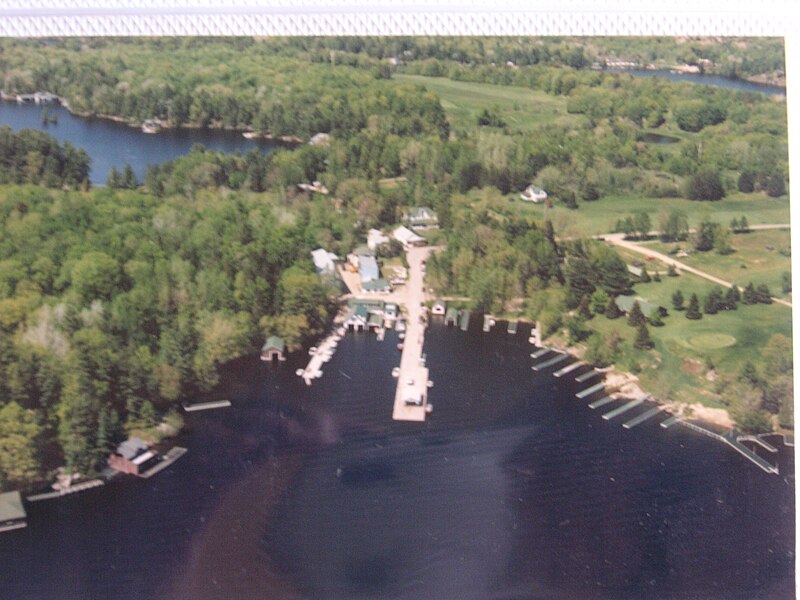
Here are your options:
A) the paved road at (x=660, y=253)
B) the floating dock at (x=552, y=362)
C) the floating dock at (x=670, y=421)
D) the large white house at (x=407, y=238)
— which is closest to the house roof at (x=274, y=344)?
the large white house at (x=407, y=238)

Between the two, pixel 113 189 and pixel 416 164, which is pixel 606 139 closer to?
pixel 416 164

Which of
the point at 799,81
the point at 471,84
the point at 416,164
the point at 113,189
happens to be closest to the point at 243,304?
the point at 113,189

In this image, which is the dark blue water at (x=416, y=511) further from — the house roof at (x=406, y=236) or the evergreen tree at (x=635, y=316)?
the house roof at (x=406, y=236)

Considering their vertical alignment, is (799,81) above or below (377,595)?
above

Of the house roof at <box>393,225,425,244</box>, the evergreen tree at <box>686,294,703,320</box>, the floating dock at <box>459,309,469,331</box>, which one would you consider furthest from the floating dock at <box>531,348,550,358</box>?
the house roof at <box>393,225,425,244</box>

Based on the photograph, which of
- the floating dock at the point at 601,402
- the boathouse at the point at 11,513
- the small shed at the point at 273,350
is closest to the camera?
the boathouse at the point at 11,513

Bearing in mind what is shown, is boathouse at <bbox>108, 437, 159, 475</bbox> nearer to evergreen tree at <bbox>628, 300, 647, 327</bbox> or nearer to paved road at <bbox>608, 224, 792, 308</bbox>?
evergreen tree at <bbox>628, 300, 647, 327</bbox>

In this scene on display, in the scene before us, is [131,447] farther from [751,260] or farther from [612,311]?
[751,260]
